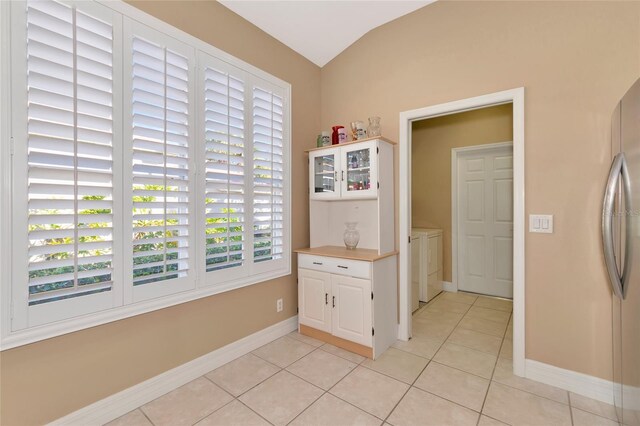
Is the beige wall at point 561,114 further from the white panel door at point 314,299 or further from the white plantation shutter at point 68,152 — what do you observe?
the white plantation shutter at point 68,152

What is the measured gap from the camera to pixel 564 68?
2053 mm

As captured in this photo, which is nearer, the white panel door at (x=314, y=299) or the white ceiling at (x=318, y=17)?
the white ceiling at (x=318, y=17)

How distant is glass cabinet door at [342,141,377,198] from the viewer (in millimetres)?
2645

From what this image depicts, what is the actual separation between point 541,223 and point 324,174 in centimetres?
191

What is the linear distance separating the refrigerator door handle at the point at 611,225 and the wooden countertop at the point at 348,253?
146 cm

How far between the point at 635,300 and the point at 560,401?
1.05 m

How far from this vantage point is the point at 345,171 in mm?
2824

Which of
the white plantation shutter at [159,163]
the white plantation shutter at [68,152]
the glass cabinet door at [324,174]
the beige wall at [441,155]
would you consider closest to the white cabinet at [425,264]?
the beige wall at [441,155]

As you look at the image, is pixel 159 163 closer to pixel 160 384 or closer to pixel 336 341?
pixel 160 384

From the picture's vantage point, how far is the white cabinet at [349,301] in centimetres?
A: 248

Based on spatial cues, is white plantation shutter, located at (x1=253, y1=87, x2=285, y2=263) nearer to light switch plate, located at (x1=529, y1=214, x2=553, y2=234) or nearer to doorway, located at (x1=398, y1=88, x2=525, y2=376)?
doorway, located at (x1=398, y1=88, x2=525, y2=376)

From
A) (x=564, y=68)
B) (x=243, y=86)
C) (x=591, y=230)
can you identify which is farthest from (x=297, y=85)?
(x=591, y=230)

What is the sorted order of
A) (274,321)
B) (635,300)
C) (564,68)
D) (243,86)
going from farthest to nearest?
1. (274,321)
2. (243,86)
3. (564,68)
4. (635,300)

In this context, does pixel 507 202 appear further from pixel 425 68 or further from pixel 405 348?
pixel 405 348
